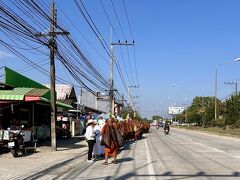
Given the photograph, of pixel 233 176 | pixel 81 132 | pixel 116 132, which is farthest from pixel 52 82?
pixel 81 132

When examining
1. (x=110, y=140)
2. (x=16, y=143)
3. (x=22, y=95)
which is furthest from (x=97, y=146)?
(x=22, y=95)

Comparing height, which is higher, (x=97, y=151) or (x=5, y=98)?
(x=5, y=98)

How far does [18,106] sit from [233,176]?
1661cm

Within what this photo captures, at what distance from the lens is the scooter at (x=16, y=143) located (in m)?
20.3

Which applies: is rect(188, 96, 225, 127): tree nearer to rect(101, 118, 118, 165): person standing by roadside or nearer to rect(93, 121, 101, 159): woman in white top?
rect(93, 121, 101, 159): woman in white top

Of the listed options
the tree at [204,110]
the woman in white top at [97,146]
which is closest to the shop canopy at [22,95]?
the woman in white top at [97,146]

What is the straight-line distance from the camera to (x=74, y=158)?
68.5 feet

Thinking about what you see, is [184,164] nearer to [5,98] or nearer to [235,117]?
[5,98]

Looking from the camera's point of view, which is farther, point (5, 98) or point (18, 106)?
point (18, 106)

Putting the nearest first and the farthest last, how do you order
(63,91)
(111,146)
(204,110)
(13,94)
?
(111,146) → (13,94) → (63,91) → (204,110)

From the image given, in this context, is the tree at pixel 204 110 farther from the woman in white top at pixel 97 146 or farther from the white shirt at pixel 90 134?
the white shirt at pixel 90 134

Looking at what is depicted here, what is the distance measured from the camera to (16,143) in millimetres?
20594

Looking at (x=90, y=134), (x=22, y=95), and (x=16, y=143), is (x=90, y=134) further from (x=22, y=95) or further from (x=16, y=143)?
(x=22, y=95)

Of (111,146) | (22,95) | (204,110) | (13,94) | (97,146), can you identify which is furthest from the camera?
(204,110)
